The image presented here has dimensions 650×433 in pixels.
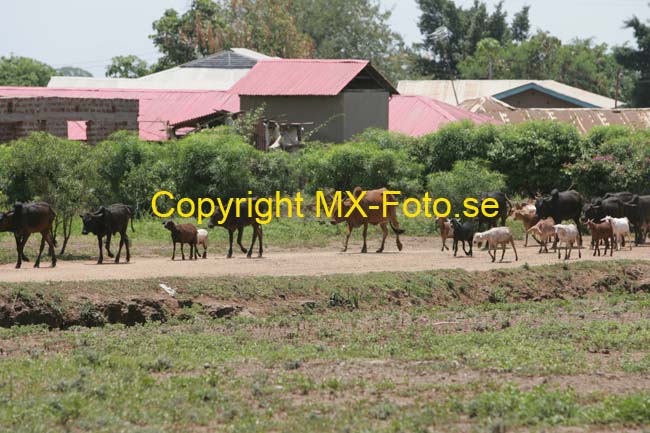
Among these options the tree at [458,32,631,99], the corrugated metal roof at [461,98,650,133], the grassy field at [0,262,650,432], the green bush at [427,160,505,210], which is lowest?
the grassy field at [0,262,650,432]

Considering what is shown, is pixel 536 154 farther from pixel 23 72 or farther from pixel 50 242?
pixel 23 72

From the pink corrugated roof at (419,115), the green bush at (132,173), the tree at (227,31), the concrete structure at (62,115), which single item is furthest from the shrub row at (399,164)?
the tree at (227,31)

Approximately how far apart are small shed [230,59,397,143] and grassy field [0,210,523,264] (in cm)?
1083

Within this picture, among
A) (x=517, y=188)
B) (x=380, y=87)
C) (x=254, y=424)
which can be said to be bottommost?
(x=254, y=424)

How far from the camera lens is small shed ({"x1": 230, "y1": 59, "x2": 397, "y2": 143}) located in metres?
42.8

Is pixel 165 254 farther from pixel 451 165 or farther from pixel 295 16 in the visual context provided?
pixel 295 16

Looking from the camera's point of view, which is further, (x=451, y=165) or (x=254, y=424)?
(x=451, y=165)

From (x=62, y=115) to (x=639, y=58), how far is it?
3882cm

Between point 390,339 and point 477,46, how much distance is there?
2768 inches

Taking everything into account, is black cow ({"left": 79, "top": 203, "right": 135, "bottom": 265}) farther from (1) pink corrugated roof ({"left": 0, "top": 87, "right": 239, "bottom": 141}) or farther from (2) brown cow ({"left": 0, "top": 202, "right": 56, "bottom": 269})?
(1) pink corrugated roof ({"left": 0, "top": 87, "right": 239, "bottom": 141})

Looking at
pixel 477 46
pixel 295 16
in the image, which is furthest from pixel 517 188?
pixel 295 16

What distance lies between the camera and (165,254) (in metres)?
26.3

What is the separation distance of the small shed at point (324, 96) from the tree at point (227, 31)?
34.5m

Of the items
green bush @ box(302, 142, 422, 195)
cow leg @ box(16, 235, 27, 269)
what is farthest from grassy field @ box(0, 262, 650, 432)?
green bush @ box(302, 142, 422, 195)
